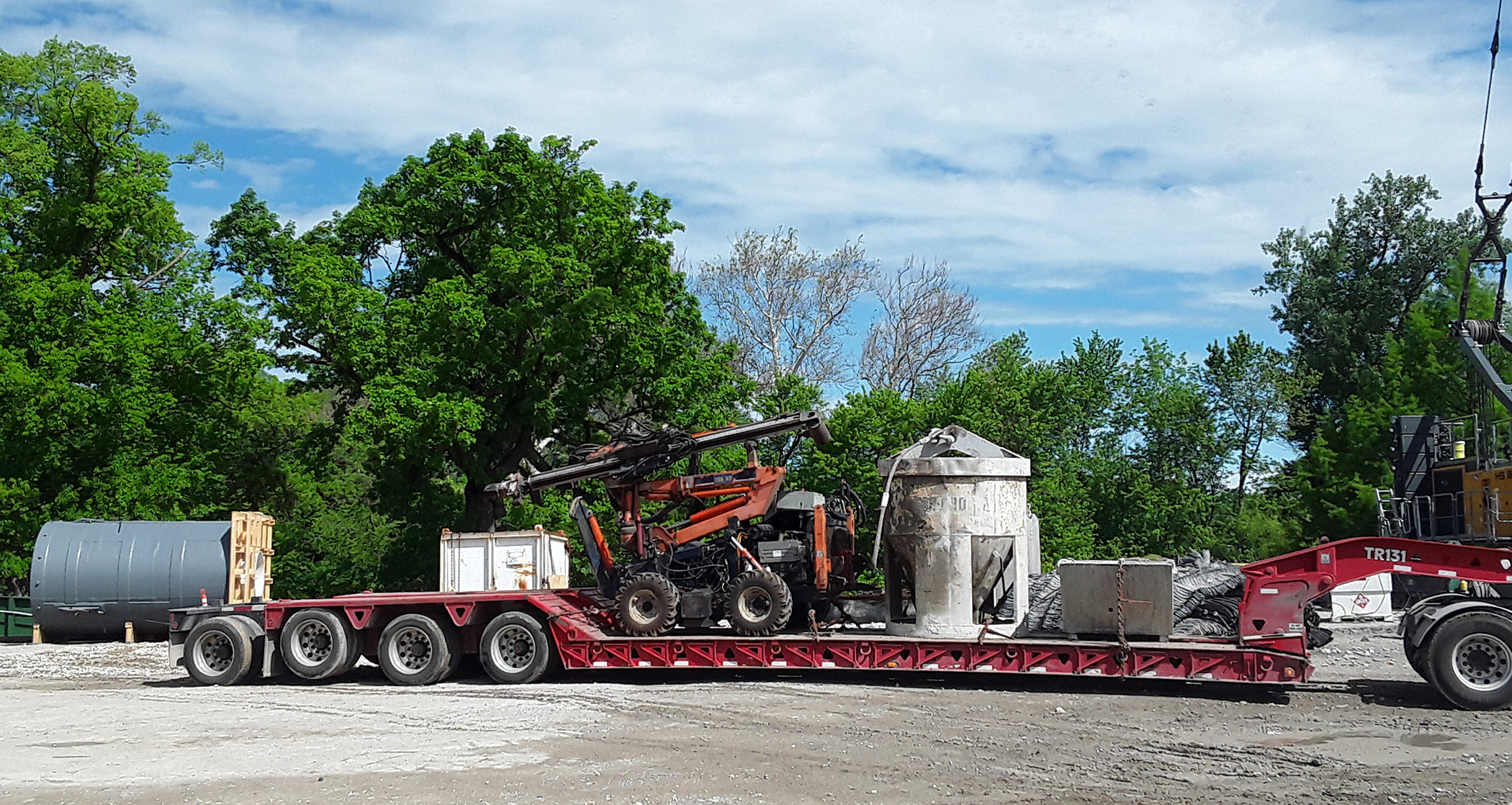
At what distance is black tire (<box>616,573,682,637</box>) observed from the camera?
17.3 m

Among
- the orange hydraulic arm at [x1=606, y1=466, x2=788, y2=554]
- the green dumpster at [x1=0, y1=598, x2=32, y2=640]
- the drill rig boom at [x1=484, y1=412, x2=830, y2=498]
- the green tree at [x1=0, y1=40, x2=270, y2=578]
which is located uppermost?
the green tree at [x1=0, y1=40, x2=270, y2=578]

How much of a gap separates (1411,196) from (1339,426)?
13654mm

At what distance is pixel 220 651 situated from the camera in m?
18.3

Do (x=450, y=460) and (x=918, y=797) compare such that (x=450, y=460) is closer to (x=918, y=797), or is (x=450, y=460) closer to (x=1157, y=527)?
(x=1157, y=527)

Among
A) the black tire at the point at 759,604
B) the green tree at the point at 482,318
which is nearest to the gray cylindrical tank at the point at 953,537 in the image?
the black tire at the point at 759,604

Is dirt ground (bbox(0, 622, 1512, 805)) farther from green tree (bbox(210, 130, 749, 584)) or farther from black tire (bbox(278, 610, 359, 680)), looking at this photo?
green tree (bbox(210, 130, 749, 584))

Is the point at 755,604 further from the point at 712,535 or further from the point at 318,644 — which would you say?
the point at 318,644

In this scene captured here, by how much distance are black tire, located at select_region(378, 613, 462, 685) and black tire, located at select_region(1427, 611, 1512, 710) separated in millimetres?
12203

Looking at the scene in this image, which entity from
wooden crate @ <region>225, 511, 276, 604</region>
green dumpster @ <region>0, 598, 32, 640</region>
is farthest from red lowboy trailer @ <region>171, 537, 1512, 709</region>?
green dumpster @ <region>0, 598, 32, 640</region>

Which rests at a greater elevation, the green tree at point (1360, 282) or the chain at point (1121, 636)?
the green tree at point (1360, 282)

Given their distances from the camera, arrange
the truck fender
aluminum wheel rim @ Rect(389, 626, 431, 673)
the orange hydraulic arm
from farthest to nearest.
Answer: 1. the orange hydraulic arm
2. aluminum wheel rim @ Rect(389, 626, 431, 673)
3. the truck fender

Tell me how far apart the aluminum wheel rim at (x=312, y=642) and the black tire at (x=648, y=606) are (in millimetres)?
4279

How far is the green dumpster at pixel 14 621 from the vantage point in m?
28.8

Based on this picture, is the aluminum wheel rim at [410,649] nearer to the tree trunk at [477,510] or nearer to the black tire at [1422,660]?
the black tire at [1422,660]
